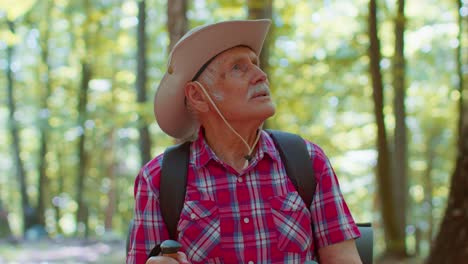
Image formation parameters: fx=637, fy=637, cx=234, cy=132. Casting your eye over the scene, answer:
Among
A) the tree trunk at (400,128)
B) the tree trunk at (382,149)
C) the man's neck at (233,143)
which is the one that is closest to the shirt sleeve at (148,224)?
the man's neck at (233,143)

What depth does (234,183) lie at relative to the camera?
8.33 feet

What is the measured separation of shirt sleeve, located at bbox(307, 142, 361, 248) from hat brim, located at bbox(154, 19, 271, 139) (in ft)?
1.90

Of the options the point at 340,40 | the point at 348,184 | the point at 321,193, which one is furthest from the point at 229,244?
the point at 348,184

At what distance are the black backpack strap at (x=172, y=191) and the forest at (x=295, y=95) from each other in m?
3.25

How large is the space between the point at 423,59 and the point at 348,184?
859 centimetres

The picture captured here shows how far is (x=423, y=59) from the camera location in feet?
51.7

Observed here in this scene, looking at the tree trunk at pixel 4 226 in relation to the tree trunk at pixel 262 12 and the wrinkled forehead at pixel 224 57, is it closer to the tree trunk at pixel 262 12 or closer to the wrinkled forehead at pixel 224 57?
the tree trunk at pixel 262 12

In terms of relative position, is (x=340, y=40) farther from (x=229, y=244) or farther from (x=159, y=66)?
(x=229, y=244)

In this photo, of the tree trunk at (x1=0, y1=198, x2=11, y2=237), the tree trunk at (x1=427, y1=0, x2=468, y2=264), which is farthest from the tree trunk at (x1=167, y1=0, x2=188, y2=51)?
the tree trunk at (x1=0, y1=198, x2=11, y2=237)

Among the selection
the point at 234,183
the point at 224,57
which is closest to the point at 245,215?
the point at 234,183

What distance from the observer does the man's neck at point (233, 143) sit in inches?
103

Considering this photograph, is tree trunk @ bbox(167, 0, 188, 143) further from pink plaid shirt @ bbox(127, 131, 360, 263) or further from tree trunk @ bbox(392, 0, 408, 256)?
tree trunk @ bbox(392, 0, 408, 256)

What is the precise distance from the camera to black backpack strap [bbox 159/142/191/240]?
8.07 ft

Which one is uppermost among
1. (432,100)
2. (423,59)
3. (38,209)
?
(423,59)
